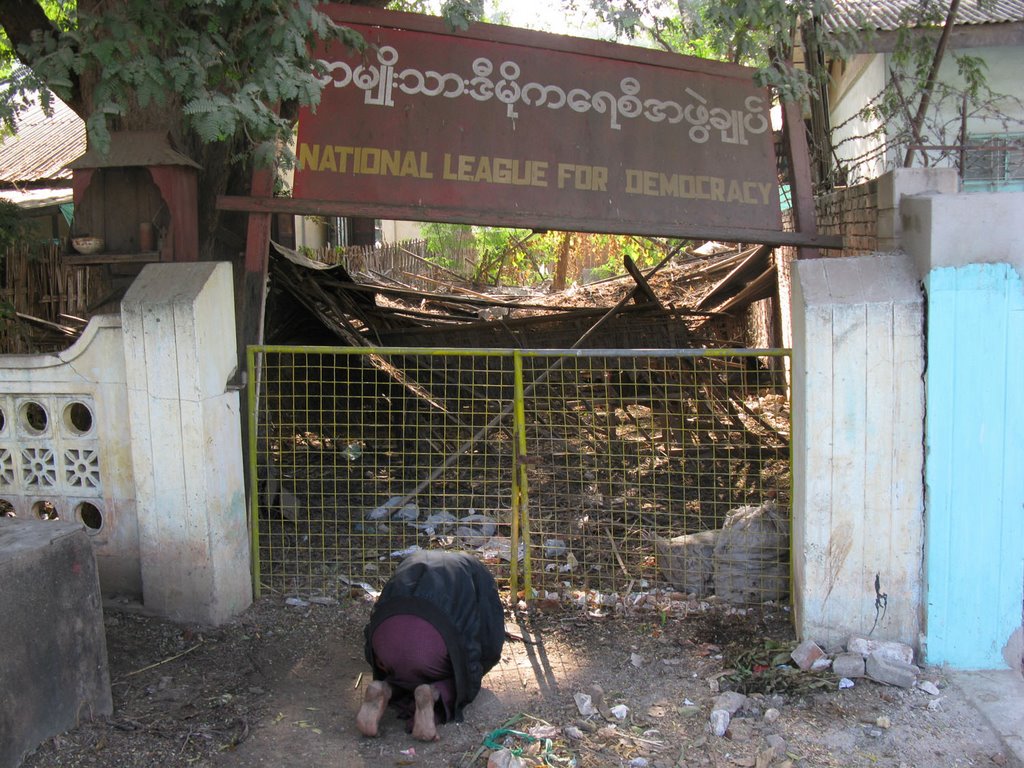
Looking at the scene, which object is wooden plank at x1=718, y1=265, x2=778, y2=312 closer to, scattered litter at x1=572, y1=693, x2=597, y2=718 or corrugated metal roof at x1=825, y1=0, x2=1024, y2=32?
corrugated metal roof at x1=825, y1=0, x2=1024, y2=32

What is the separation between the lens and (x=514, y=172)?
578 centimetres

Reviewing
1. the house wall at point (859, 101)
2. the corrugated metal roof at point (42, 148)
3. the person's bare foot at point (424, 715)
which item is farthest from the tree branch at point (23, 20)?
the house wall at point (859, 101)

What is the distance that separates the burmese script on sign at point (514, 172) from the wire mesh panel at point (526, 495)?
112 centimetres

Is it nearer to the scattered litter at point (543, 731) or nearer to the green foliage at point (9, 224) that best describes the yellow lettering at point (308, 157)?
the green foliage at point (9, 224)

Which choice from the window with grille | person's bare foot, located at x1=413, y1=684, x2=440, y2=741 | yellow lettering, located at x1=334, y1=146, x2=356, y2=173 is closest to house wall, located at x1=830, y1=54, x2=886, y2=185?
the window with grille

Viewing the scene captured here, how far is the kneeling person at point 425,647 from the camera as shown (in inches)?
160

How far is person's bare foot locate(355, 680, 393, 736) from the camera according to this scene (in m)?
4.08

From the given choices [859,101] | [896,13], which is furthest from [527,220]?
[859,101]

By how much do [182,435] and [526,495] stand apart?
2.02m

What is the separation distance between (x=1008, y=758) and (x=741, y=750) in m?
1.12

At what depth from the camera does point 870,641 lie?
4.64 meters

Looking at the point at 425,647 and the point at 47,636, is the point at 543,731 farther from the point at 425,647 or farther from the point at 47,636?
the point at 47,636

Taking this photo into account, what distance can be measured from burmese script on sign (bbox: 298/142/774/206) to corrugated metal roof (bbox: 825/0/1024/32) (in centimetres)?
544

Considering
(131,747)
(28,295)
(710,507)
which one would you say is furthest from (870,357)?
(28,295)
